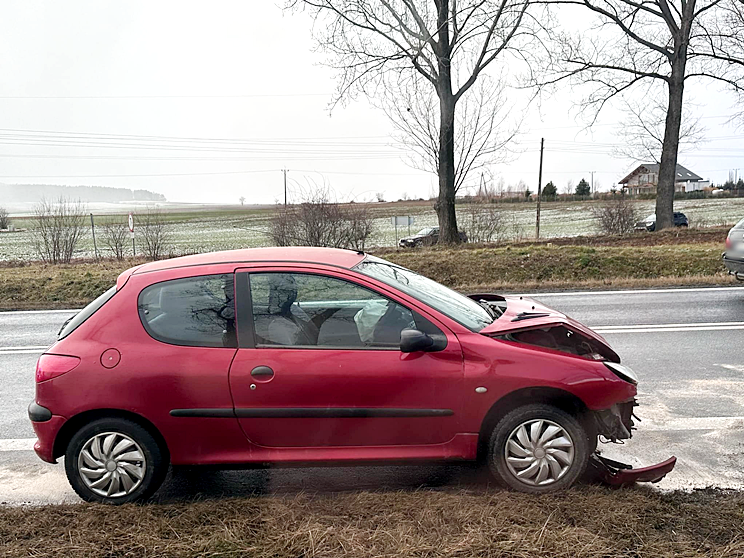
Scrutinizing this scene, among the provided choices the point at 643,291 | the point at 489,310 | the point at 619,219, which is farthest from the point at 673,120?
the point at 489,310

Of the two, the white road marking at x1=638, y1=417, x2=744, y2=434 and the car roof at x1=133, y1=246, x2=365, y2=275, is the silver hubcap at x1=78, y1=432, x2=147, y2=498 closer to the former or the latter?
the car roof at x1=133, y1=246, x2=365, y2=275

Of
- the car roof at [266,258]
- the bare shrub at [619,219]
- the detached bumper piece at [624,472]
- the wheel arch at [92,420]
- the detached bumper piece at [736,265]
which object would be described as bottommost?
the detached bumper piece at [624,472]

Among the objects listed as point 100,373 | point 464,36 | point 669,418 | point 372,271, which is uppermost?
point 464,36

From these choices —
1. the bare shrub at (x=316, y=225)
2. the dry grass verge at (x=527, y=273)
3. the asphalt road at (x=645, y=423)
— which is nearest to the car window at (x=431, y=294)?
the asphalt road at (x=645, y=423)

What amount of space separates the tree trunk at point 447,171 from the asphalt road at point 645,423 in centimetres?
1212

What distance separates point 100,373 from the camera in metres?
3.77

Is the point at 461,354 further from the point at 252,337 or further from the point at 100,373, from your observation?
the point at 100,373

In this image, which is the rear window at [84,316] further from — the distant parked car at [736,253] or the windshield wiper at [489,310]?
the distant parked car at [736,253]

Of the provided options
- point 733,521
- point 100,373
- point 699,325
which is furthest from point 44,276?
point 733,521

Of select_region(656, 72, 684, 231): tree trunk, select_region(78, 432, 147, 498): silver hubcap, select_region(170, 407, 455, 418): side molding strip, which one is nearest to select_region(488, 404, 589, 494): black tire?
select_region(170, 407, 455, 418): side molding strip

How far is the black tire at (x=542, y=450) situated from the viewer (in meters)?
3.72

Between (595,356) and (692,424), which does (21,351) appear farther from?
(692,424)

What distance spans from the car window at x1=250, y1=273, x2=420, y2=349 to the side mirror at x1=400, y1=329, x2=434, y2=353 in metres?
0.10

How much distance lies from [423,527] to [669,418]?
290cm
